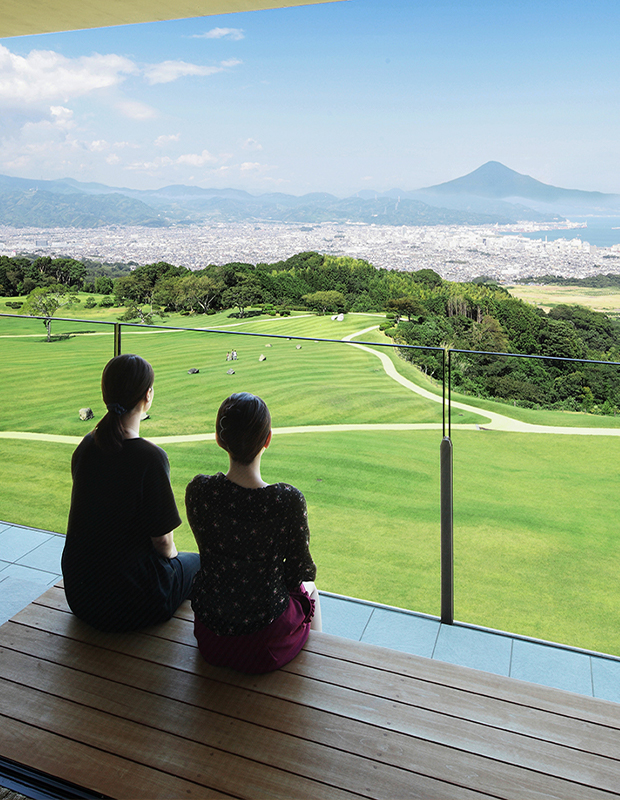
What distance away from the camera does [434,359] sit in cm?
227

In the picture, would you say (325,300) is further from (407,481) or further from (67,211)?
(407,481)

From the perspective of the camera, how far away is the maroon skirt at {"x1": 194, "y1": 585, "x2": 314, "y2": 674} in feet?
4.90

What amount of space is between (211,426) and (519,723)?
1784 millimetres

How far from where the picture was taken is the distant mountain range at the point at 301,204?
37594 millimetres

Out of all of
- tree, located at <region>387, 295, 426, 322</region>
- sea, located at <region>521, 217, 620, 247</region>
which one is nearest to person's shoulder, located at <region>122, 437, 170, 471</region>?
tree, located at <region>387, 295, 426, 322</region>

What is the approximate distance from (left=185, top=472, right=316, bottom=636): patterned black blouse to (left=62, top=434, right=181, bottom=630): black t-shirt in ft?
0.61

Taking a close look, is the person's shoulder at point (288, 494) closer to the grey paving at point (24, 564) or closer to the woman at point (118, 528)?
the woman at point (118, 528)

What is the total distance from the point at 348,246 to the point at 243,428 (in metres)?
36.9

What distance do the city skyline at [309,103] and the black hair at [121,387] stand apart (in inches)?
1922

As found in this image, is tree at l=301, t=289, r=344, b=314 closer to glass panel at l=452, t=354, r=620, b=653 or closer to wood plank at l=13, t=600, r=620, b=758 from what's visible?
glass panel at l=452, t=354, r=620, b=653

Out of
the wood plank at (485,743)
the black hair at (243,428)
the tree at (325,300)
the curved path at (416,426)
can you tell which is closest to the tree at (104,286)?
the tree at (325,300)

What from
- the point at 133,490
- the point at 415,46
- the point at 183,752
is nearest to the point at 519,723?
the point at 183,752

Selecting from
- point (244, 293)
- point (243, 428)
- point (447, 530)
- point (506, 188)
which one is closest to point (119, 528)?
point (243, 428)

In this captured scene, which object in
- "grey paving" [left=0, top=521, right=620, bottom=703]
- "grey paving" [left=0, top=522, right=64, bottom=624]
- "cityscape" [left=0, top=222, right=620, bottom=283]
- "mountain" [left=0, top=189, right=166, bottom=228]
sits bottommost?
"grey paving" [left=0, top=521, right=620, bottom=703]
